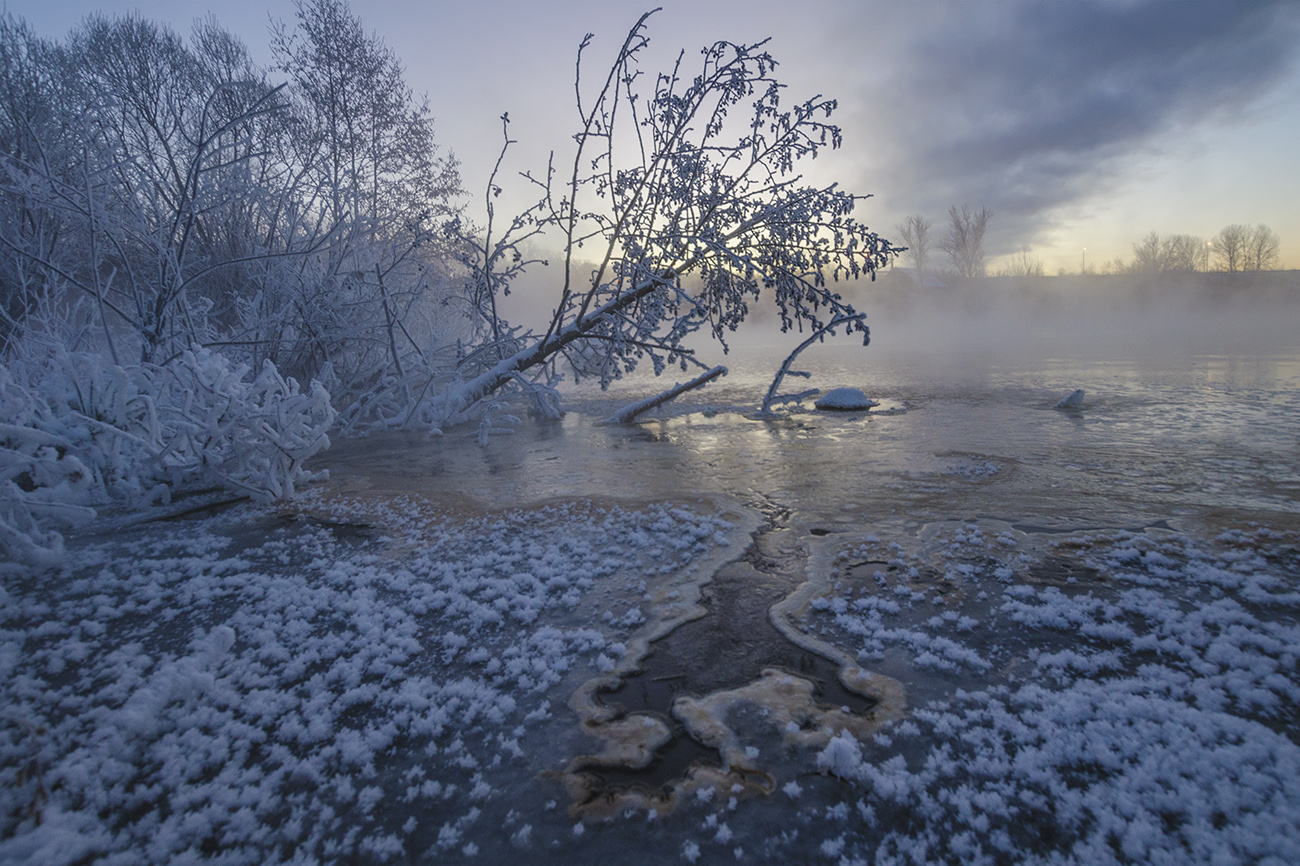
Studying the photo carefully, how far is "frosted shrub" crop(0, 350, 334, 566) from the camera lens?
10.1ft

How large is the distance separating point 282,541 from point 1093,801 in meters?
3.04

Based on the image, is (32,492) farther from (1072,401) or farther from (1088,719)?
→ (1072,401)

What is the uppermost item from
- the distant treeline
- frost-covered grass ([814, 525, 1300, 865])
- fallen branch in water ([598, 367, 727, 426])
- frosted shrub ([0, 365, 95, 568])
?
the distant treeline

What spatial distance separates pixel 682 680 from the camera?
5.19ft

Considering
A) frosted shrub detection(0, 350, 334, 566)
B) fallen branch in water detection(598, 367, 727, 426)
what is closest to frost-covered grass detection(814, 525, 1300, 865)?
frosted shrub detection(0, 350, 334, 566)

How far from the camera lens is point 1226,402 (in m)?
5.64

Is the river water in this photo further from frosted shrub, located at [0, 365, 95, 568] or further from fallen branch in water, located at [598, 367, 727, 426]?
frosted shrub, located at [0, 365, 95, 568]

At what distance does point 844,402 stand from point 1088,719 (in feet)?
17.6

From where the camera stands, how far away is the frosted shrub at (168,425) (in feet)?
10.1

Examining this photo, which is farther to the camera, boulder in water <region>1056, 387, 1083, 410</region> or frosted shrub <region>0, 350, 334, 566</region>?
boulder in water <region>1056, 387, 1083, 410</region>

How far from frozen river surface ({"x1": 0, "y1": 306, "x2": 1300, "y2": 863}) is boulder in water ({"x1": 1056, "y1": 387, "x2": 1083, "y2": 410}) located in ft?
8.93

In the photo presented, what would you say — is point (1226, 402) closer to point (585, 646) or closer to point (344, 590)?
point (585, 646)

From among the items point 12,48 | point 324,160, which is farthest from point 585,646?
point 12,48

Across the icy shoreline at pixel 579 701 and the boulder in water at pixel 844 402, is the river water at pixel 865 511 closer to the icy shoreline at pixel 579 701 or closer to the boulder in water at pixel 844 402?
the icy shoreline at pixel 579 701
